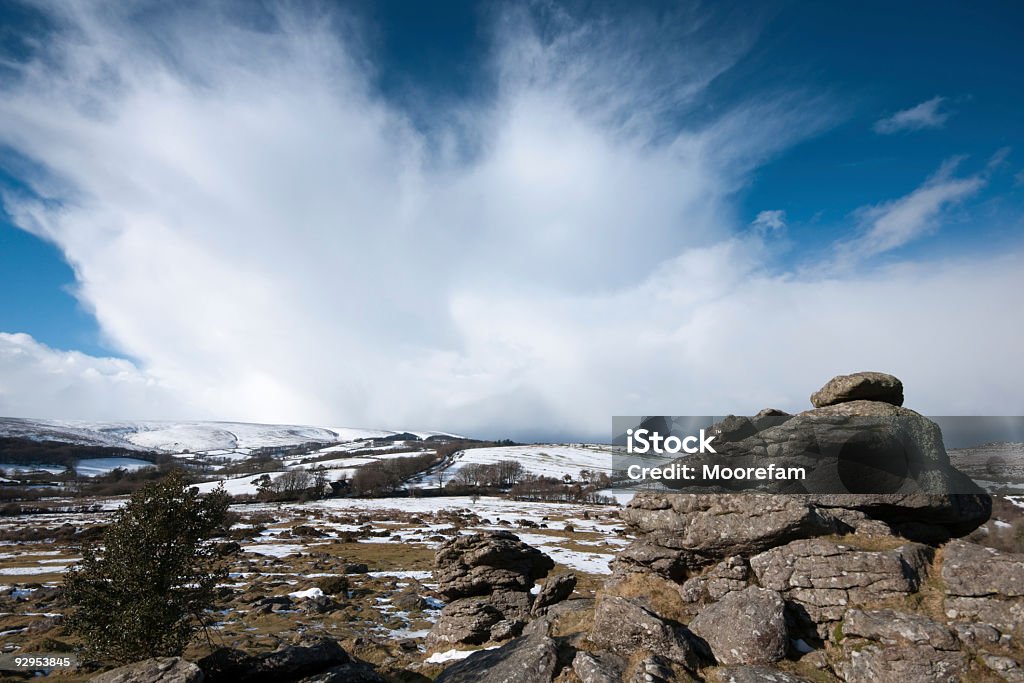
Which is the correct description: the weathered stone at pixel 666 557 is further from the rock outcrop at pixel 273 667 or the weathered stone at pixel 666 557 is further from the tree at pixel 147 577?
the tree at pixel 147 577

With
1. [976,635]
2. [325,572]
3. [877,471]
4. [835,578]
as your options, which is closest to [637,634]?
[835,578]

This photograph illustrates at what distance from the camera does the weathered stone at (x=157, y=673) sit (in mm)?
14484

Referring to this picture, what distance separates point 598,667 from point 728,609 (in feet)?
19.8

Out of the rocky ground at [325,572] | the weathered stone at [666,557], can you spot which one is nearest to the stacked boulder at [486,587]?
the rocky ground at [325,572]

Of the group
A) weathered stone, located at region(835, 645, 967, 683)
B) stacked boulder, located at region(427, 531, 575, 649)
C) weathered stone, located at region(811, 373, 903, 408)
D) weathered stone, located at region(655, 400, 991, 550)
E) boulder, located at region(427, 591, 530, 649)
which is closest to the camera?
weathered stone, located at region(835, 645, 967, 683)

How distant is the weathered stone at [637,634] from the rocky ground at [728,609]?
0.05 meters

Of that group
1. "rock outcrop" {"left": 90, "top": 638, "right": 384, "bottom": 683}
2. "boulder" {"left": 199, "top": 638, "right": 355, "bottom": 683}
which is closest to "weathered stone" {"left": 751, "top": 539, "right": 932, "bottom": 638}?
"rock outcrop" {"left": 90, "top": 638, "right": 384, "bottom": 683}

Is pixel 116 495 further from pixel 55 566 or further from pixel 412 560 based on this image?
pixel 412 560

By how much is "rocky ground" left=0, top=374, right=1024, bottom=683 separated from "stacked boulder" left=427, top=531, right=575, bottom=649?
0.13 metres

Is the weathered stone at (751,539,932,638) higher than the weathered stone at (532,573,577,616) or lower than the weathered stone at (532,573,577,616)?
higher

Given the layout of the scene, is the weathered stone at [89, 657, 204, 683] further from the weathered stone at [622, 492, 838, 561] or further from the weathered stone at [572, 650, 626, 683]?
the weathered stone at [622, 492, 838, 561]

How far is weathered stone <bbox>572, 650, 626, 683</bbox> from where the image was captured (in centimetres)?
1475

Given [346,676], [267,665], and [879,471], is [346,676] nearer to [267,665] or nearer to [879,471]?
[267,665]

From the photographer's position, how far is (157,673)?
14773mm
